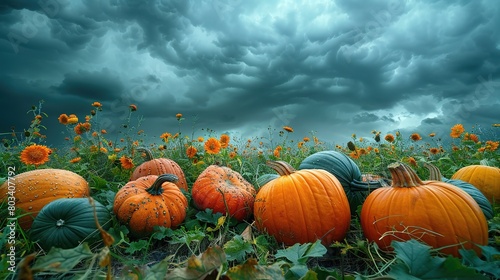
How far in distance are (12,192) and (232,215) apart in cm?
194

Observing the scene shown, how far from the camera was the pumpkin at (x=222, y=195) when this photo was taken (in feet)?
9.62

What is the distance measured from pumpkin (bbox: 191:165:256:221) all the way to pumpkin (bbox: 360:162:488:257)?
1145 mm

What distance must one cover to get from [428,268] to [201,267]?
36.7 inches

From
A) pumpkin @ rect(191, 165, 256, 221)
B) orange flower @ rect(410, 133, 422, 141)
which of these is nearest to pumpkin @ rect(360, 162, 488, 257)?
Result: pumpkin @ rect(191, 165, 256, 221)

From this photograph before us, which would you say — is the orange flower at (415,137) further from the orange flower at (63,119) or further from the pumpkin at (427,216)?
the orange flower at (63,119)

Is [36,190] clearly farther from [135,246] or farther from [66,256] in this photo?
[66,256]

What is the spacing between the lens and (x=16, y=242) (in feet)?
7.52

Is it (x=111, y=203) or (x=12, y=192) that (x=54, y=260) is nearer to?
(x=111, y=203)

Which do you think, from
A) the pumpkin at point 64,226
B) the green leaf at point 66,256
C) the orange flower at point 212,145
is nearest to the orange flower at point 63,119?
the orange flower at point 212,145

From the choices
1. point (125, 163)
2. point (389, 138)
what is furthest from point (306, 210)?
point (389, 138)

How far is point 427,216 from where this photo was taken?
6.86 feet

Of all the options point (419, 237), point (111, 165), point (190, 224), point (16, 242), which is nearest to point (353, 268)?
point (419, 237)

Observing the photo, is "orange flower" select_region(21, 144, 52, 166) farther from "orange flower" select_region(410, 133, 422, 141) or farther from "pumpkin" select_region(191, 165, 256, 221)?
"orange flower" select_region(410, 133, 422, 141)

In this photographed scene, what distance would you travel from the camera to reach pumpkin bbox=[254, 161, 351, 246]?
7.77 feet
